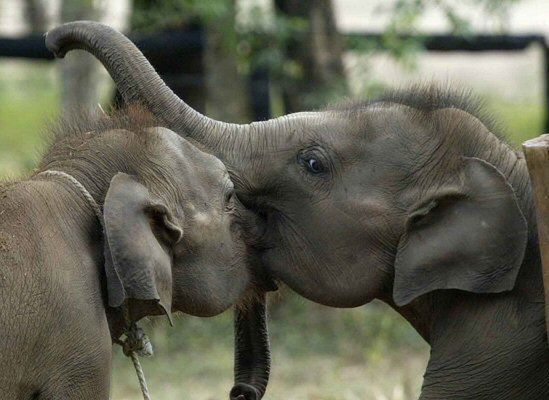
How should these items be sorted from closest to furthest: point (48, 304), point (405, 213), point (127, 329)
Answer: point (48, 304) < point (127, 329) < point (405, 213)

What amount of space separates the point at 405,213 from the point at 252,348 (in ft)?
2.82

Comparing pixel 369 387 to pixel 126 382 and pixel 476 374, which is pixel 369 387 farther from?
pixel 476 374

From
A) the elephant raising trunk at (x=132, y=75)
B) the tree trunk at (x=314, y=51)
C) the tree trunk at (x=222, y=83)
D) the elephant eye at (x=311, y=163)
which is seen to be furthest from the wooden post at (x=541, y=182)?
the tree trunk at (x=222, y=83)

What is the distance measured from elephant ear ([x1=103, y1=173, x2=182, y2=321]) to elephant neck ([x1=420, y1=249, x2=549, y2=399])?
3.65ft

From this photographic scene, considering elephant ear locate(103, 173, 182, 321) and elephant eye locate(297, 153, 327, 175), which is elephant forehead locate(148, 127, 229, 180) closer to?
elephant ear locate(103, 173, 182, 321)

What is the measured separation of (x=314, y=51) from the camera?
1014cm

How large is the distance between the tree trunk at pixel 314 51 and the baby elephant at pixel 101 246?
17.7ft

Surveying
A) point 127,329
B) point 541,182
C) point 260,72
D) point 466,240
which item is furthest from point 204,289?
point 260,72

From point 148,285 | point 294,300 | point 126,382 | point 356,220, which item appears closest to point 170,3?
point 294,300

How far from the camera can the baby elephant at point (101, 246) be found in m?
3.94

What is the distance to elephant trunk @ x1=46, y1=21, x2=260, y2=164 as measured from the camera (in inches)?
186

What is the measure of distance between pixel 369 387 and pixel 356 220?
10.6 feet

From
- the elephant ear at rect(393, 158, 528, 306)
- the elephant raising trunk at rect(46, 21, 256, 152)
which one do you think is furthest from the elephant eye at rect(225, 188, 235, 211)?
the elephant ear at rect(393, 158, 528, 306)

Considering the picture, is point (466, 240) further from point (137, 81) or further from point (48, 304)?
point (48, 304)
